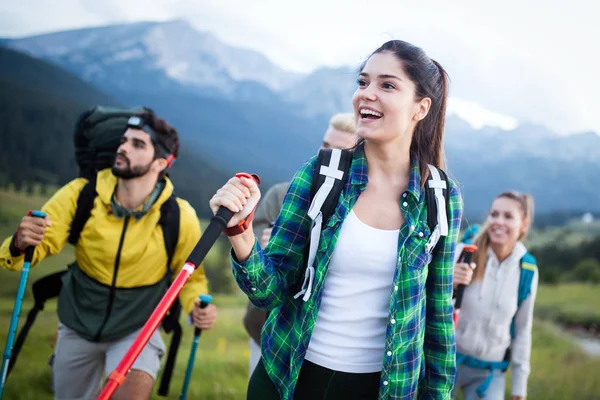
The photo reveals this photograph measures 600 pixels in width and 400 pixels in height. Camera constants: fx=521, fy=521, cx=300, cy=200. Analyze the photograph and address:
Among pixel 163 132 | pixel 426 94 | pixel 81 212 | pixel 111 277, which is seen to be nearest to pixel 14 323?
pixel 111 277

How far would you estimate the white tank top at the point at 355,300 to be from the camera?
1.85 meters

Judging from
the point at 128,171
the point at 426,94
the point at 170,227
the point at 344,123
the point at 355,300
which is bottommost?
the point at 355,300

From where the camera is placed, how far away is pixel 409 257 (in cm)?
185

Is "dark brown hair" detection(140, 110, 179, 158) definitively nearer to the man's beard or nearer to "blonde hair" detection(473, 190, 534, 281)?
the man's beard

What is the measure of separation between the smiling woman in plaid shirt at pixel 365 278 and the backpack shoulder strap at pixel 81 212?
195cm

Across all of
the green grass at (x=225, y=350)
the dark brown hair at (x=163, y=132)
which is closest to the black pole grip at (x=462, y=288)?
the dark brown hair at (x=163, y=132)

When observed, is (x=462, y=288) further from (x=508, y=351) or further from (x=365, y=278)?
(x=365, y=278)

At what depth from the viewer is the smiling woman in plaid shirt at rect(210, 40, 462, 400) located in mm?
1831

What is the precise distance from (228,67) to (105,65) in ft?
9.49

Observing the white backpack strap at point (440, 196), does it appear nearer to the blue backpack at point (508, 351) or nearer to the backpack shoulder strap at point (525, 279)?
the blue backpack at point (508, 351)

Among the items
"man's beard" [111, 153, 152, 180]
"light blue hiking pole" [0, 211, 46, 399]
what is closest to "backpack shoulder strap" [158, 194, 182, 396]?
"man's beard" [111, 153, 152, 180]

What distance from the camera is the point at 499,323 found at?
3.93 metres

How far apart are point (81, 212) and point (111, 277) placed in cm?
47

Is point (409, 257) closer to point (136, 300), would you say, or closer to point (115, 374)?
point (115, 374)
